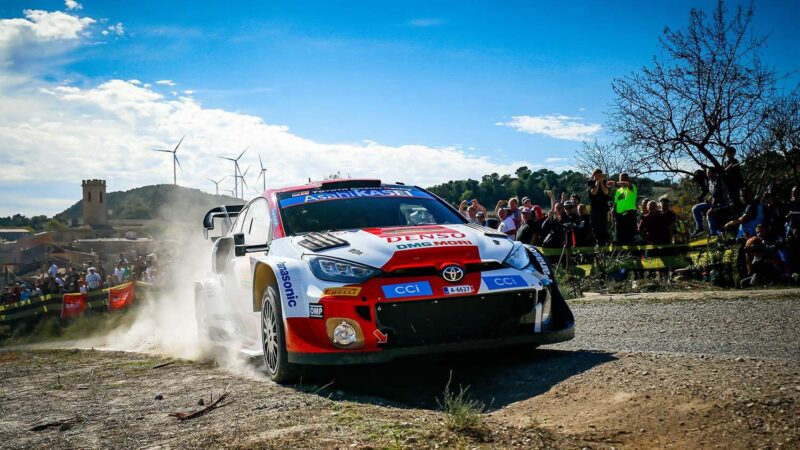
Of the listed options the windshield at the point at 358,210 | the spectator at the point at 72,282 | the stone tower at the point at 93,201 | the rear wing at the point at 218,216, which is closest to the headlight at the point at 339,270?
the windshield at the point at 358,210

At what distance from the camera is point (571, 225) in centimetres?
1412

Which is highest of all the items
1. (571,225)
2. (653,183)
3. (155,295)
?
(653,183)

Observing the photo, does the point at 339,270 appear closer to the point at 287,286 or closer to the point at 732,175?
the point at 287,286

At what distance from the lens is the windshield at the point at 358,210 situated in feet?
21.4

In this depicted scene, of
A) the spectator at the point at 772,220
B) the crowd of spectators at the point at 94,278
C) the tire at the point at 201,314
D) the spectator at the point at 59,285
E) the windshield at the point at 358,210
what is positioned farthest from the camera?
the spectator at the point at 59,285

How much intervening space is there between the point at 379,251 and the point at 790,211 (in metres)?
9.64

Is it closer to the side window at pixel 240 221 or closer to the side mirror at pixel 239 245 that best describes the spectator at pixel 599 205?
the side window at pixel 240 221

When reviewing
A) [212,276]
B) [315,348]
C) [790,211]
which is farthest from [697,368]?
[790,211]

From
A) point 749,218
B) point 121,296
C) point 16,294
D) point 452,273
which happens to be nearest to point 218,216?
point 452,273

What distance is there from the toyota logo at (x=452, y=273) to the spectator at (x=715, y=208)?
10.0m

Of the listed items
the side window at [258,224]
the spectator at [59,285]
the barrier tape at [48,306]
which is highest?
the side window at [258,224]

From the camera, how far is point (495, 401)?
15.7 feet

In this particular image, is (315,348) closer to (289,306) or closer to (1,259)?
(289,306)

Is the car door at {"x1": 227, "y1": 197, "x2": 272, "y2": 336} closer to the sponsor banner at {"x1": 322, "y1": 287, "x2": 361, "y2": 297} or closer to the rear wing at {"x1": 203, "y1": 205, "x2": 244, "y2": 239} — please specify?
the sponsor banner at {"x1": 322, "y1": 287, "x2": 361, "y2": 297}
